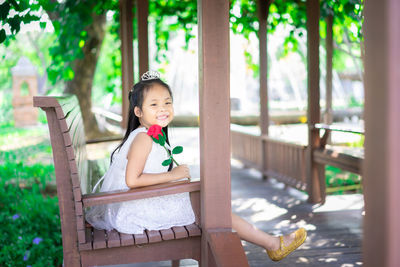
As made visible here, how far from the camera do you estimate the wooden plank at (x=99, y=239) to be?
221cm

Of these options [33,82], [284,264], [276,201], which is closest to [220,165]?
[284,264]

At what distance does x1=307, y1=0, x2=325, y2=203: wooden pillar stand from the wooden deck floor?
0.60 ft

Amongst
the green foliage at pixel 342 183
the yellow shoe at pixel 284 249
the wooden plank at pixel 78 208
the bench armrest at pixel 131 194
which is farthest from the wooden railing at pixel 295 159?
the wooden plank at pixel 78 208

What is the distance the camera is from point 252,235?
2.52m

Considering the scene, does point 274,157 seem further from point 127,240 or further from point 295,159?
point 127,240

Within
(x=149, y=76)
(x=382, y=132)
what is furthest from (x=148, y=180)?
(x=382, y=132)

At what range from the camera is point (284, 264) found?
326 centimetres

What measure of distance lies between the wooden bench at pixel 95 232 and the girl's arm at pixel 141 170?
80 mm

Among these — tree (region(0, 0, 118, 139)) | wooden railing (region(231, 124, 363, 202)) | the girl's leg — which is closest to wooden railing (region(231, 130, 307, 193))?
wooden railing (region(231, 124, 363, 202))

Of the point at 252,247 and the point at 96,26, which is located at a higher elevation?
the point at 96,26

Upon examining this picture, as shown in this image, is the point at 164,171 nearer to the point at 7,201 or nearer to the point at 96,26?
the point at 7,201

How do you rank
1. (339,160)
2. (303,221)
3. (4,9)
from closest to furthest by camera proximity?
(4,9) → (303,221) → (339,160)

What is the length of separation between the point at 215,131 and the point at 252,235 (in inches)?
25.6

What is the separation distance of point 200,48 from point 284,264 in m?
1.74
